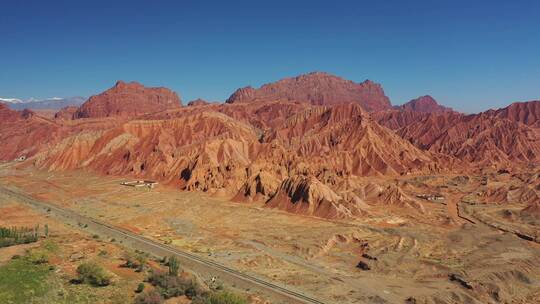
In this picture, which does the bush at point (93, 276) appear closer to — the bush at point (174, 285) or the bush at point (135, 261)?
the bush at point (174, 285)

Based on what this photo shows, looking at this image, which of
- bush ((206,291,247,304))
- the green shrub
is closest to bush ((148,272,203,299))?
→ the green shrub

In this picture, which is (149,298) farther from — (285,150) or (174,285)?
(285,150)

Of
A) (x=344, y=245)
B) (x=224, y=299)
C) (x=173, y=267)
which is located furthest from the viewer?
(x=344, y=245)

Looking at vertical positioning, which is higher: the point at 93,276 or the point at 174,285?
the point at 93,276

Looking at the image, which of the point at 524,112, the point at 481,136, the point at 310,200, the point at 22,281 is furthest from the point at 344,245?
the point at 524,112

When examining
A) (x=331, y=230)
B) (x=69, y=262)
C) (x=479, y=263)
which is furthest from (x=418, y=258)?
(x=69, y=262)

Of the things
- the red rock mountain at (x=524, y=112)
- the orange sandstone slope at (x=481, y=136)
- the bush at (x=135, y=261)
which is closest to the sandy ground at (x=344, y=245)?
the bush at (x=135, y=261)
